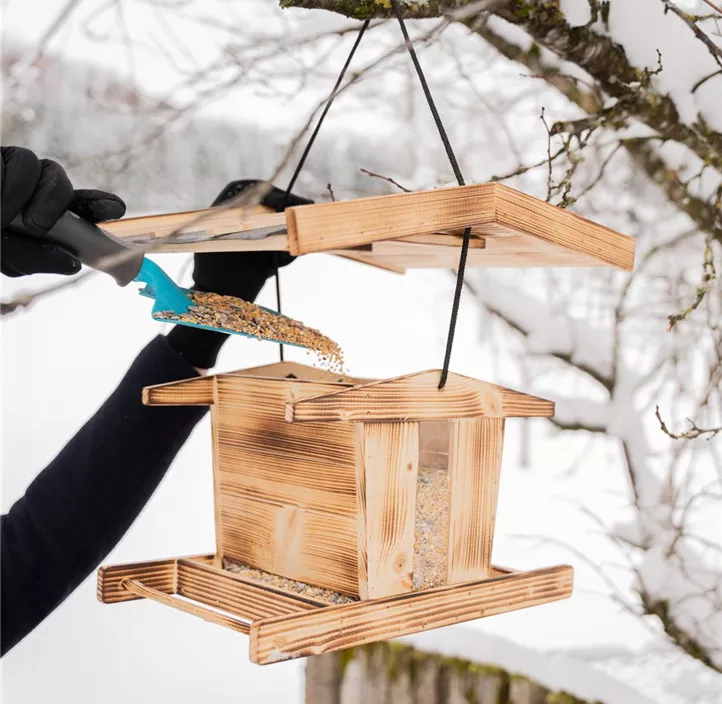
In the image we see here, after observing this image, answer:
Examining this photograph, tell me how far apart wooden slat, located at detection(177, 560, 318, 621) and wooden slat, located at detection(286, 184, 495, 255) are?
39 centimetres

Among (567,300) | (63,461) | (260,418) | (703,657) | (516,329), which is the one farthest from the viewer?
(567,300)

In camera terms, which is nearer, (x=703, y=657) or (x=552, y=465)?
(x=703, y=657)

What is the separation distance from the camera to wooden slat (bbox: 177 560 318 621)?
86cm

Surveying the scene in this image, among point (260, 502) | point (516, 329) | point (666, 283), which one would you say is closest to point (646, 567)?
point (516, 329)

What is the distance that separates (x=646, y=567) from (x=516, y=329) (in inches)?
31.5

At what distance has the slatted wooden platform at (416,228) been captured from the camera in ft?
2.21

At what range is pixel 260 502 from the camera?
1013 millimetres

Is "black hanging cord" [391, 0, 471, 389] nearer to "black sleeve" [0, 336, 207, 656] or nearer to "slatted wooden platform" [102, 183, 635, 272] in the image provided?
"slatted wooden platform" [102, 183, 635, 272]

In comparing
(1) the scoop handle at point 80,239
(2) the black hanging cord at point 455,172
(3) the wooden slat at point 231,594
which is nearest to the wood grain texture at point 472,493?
(2) the black hanging cord at point 455,172

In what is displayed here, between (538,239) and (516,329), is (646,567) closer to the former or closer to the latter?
(516,329)


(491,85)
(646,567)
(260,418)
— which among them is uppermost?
(491,85)

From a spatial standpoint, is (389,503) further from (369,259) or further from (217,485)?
(369,259)

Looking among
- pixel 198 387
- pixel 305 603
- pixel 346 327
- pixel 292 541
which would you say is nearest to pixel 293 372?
pixel 198 387

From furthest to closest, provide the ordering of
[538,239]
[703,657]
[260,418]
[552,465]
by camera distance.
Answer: [552,465]
[703,657]
[260,418]
[538,239]
